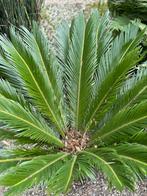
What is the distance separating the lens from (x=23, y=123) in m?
2.76

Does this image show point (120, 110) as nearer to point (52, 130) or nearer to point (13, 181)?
point (52, 130)

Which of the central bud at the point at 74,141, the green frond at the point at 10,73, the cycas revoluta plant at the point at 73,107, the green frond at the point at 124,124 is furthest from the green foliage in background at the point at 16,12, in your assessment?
the green frond at the point at 124,124

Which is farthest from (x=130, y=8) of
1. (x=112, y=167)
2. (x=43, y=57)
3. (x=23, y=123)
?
(x=112, y=167)

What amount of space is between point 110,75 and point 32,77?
53cm

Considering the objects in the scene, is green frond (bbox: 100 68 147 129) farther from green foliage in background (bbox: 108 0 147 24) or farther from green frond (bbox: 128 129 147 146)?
green foliage in background (bbox: 108 0 147 24)

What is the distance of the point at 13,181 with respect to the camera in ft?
7.89

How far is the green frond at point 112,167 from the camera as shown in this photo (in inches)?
98.3

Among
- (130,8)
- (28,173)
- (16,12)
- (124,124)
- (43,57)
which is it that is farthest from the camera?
(130,8)

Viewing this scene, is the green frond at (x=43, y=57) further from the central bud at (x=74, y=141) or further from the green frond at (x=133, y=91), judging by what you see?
the green frond at (x=133, y=91)

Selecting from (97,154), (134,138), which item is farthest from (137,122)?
(97,154)

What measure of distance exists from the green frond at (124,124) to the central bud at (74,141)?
6.1 inches

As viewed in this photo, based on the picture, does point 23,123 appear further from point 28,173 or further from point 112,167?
point 112,167

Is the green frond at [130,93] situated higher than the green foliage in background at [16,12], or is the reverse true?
the green foliage in background at [16,12]

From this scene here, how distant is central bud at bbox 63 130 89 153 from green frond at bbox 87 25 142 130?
0.10 m
